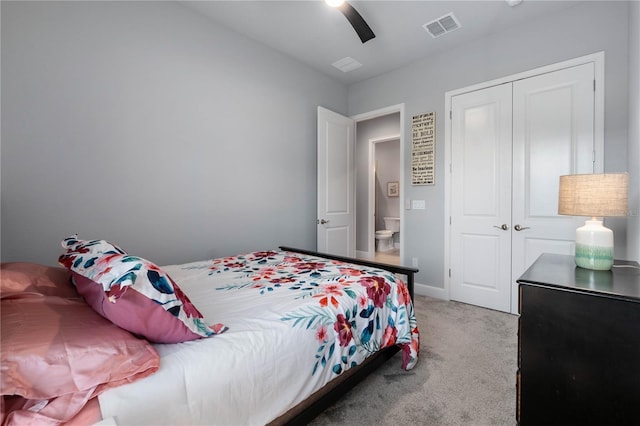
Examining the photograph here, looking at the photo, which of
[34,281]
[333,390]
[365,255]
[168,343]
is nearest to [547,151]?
[333,390]

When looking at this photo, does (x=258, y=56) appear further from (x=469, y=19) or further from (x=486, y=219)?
(x=486, y=219)

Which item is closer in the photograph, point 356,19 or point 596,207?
point 596,207

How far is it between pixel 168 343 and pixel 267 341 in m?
0.35

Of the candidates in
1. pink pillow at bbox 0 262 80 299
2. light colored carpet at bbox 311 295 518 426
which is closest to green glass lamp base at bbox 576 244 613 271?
light colored carpet at bbox 311 295 518 426

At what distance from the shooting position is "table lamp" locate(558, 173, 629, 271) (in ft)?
4.52

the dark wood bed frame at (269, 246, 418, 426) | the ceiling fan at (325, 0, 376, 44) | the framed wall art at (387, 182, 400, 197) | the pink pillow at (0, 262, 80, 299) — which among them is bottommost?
the dark wood bed frame at (269, 246, 418, 426)

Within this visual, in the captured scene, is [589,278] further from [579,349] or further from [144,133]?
[144,133]

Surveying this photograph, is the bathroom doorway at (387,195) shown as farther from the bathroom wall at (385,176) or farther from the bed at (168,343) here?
the bed at (168,343)

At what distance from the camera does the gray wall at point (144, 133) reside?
5.95ft

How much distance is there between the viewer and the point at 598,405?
1102mm

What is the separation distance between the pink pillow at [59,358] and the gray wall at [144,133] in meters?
1.35

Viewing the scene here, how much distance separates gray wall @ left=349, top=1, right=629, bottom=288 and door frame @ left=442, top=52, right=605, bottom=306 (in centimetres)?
4

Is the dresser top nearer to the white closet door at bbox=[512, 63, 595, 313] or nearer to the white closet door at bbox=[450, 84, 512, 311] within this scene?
the white closet door at bbox=[512, 63, 595, 313]

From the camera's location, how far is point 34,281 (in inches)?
42.1
